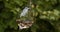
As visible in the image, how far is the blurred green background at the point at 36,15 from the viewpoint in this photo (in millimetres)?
1577

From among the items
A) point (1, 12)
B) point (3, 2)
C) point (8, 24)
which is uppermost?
point (3, 2)

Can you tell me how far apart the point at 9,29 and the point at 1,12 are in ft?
0.73

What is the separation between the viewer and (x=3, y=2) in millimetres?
1797

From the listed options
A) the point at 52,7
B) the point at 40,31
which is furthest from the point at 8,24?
the point at 52,7

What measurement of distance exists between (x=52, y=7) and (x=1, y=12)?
586 millimetres

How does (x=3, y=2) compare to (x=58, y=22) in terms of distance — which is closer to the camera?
(x=58, y=22)

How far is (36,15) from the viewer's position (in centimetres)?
157

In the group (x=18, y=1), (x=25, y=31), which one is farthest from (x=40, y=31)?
(x=18, y=1)

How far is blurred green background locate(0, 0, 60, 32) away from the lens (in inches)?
62.1

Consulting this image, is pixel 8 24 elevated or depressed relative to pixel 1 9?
depressed

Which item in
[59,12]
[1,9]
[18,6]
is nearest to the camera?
[59,12]

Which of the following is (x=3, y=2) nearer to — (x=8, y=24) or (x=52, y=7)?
(x=8, y=24)

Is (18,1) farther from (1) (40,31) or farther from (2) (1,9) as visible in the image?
(1) (40,31)

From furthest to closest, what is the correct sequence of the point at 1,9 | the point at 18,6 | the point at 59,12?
1. the point at 1,9
2. the point at 18,6
3. the point at 59,12
